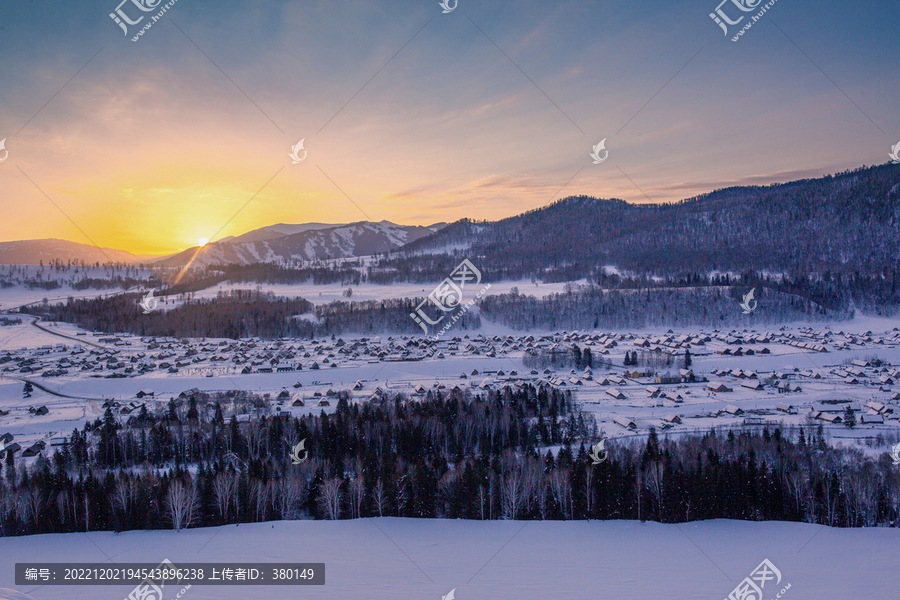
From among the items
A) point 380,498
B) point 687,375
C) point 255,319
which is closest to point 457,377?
point 687,375

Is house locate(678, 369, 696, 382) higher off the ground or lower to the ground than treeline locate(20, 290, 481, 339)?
lower

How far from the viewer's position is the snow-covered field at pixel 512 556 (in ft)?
36.5

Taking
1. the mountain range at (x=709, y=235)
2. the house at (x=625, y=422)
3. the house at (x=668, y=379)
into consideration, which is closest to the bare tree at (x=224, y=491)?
the house at (x=625, y=422)

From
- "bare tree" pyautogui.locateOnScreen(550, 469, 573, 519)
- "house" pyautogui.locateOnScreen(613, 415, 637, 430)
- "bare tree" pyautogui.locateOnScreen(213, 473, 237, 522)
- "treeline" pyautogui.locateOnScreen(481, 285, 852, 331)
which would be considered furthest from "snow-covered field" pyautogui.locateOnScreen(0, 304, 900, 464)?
"bare tree" pyautogui.locateOnScreen(213, 473, 237, 522)

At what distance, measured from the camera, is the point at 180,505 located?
50.0ft

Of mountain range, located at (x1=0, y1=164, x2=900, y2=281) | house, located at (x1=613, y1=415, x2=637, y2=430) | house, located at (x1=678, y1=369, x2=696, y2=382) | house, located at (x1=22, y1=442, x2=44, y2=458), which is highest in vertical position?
mountain range, located at (x1=0, y1=164, x2=900, y2=281)

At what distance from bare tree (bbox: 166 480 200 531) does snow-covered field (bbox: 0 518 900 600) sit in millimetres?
650

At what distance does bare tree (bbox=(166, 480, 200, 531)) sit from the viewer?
1515 centimetres

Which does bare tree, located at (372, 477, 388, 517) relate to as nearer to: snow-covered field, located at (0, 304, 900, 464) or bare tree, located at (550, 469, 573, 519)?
bare tree, located at (550, 469, 573, 519)

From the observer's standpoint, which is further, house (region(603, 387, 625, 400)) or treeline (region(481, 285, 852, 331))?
treeline (region(481, 285, 852, 331))

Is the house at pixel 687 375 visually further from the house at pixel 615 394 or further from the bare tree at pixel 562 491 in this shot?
the bare tree at pixel 562 491

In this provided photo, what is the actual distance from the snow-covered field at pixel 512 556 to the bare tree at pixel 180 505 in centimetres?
65

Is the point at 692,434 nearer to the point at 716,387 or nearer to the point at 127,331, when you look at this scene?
the point at 716,387

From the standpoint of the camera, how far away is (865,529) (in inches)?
565
